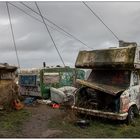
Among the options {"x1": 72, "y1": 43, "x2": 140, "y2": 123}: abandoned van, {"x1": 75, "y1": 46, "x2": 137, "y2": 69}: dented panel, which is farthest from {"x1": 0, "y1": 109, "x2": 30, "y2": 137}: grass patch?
{"x1": 75, "y1": 46, "x2": 137, "y2": 69}: dented panel

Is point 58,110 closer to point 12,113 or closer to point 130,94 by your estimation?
point 12,113

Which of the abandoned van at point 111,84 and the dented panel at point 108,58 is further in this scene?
the dented panel at point 108,58

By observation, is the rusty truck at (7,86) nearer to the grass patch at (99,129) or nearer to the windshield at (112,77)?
the grass patch at (99,129)

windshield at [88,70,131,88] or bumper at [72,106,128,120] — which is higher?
windshield at [88,70,131,88]

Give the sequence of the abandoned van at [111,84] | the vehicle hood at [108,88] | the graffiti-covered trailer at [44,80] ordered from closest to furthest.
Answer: the vehicle hood at [108,88]
the abandoned van at [111,84]
the graffiti-covered trailer at [44,80]

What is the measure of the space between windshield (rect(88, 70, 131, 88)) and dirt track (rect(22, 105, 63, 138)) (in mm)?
2460

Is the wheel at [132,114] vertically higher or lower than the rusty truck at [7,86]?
lower

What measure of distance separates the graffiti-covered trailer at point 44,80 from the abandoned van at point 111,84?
219 inches

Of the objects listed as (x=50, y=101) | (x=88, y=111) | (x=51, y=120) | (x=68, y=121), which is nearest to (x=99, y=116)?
(x=88, y=111)

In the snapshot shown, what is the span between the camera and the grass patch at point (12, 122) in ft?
30.5

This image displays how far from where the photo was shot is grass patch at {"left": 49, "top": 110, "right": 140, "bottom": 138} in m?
9.12

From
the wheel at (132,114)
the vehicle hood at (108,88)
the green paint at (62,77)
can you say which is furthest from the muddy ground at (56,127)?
the green paint at (62,77)

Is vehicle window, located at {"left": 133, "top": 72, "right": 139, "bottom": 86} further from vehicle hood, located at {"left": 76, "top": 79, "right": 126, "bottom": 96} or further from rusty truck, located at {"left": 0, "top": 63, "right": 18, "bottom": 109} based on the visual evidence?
rusty truck, located at {"left": 0, "top": 63, "right": 18, "bottom": 109}

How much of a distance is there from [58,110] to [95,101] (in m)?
3.27
